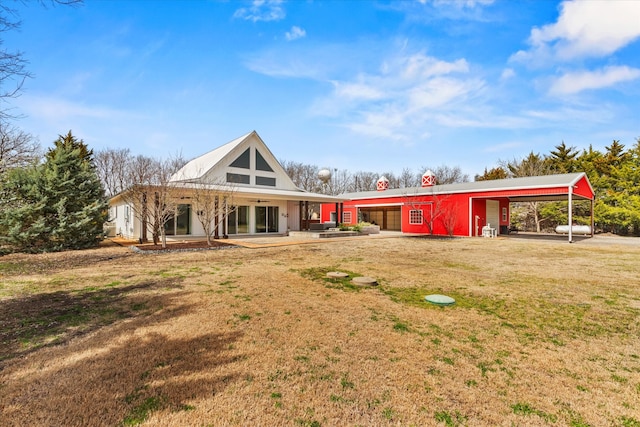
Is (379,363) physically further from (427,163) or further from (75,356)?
(427,163)

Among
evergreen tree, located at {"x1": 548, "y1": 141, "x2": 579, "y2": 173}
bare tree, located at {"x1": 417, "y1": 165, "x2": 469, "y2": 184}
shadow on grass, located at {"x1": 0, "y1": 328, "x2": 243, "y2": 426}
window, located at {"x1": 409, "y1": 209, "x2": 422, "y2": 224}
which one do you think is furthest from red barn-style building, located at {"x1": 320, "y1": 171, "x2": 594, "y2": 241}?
bare tree, located at {"x1": 417, "y1": 165, "x2": 469, "y2": 184}

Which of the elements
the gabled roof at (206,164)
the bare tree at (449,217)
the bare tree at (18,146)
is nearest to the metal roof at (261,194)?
the gabled roof at (206,164)

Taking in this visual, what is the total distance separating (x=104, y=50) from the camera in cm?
918

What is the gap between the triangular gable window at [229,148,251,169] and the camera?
20.5 meters

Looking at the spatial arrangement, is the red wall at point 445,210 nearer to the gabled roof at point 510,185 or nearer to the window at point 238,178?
the gabled roof at point 510,185

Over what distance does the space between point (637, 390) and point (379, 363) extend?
7.92 feet

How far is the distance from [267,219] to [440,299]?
16209 millimetres

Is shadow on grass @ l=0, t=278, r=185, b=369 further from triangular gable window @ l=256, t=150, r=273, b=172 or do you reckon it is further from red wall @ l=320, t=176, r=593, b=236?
red wall @ l=320, t=176, r=593, b=236

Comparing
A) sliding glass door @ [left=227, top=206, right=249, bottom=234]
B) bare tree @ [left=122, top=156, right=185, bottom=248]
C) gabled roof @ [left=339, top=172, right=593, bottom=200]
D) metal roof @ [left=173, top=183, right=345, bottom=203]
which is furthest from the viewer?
sliding glass door @ [left=227, top=206, right=249, bottom=234]

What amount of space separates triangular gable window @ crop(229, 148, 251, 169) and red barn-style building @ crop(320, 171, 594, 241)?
303 inches

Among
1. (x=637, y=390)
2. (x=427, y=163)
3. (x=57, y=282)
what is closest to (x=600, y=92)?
(x=637, y=390)

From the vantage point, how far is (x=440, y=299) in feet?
17.9

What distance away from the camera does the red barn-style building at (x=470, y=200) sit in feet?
60.6

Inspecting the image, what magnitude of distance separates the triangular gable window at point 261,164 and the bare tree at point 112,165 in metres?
22.3
